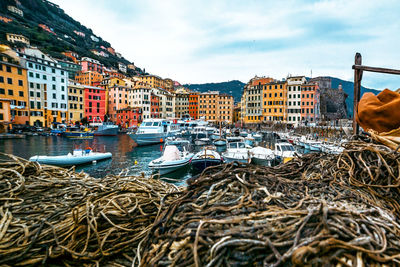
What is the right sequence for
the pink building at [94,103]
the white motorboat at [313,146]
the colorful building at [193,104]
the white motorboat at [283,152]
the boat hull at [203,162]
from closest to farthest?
the boat hull at [203,162] → the white motorboat at [283,152] → the white motorboat at [313,146] → the pink building at [94,103] → the colorful building at [193,104]

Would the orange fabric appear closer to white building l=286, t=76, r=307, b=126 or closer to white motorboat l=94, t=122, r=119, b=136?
white motorboat l=94, t=122, r=119, b=136

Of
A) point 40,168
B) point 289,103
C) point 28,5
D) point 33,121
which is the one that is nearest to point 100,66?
point 33,121

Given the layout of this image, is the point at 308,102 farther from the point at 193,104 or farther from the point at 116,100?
the point at 116,100

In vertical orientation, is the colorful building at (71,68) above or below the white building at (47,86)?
above

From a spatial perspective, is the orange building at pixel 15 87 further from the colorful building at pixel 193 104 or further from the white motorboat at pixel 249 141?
the colorful building at pixel 193 104

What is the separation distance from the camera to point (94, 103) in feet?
228

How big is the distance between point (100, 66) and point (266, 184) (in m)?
120

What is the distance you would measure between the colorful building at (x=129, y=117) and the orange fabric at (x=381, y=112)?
228 ft

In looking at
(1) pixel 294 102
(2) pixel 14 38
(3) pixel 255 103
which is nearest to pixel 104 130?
(3) pixel 255 103

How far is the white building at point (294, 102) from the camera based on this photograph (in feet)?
214

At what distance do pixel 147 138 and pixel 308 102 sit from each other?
50.3m

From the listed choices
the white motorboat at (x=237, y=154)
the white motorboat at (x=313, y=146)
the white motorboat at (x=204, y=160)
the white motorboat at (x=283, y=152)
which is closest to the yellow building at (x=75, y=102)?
the white motorboat at (x=204, y=160)

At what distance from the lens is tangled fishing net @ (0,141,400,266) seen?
1.53 m

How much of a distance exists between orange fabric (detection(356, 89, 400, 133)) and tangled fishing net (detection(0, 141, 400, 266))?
2.69ft
